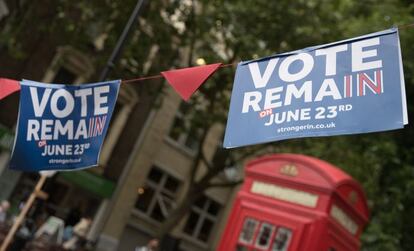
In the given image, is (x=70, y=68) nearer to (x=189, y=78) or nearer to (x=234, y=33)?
(x=234, y=33)

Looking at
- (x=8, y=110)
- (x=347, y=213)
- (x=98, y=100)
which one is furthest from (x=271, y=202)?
(x=8, y=110)

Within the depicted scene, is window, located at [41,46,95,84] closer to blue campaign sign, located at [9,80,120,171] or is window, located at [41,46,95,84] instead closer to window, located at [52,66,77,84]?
window, located at [52,66,77,84]

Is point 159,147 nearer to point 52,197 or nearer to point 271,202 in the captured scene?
point 52,197

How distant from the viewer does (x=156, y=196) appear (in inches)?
803

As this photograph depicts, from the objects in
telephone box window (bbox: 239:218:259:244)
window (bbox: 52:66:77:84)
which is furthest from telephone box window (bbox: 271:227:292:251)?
window (bbox: 52:66:77:84)

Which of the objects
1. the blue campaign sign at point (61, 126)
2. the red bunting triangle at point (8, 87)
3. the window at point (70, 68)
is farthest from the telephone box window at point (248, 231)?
the window at point (70, 68)

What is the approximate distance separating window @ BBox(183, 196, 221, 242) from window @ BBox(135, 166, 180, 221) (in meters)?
1.50

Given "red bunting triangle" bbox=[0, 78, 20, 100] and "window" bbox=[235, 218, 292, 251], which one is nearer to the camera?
"red bunting triangle" bbox=[0, 78, 20, 100]

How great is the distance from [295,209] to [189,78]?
3.21 metres

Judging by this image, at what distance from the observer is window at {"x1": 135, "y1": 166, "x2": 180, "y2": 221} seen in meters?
20.3

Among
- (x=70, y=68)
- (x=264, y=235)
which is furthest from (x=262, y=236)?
(x=70, y=68)

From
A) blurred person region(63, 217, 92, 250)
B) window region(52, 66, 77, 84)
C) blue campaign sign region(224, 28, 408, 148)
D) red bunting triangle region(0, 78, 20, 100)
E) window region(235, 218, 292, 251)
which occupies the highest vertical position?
window region(52, 66, 77, 84)

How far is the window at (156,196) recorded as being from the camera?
20266 mm

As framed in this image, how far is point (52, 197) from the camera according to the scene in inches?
704
